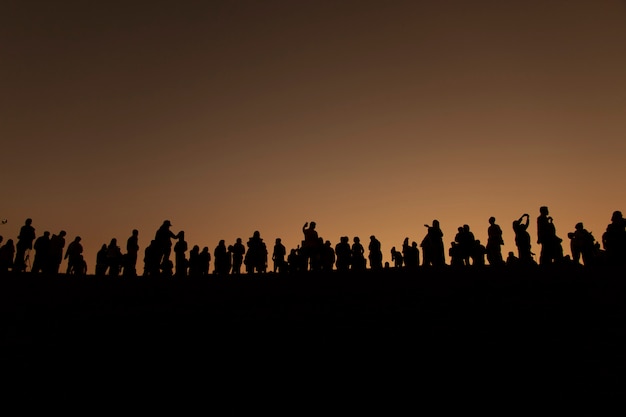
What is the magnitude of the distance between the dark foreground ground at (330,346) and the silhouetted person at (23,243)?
7.03 metres

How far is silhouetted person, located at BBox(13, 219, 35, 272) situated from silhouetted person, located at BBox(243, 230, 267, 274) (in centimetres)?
817

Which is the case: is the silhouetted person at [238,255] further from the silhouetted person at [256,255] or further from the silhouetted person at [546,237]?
the silhouetted person at [546,237]

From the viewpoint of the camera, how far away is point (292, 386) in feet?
19.1

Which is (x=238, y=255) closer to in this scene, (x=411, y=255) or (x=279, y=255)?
(x=279, y=255)

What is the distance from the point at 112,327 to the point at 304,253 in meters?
9.90

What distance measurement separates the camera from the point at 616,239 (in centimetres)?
1449

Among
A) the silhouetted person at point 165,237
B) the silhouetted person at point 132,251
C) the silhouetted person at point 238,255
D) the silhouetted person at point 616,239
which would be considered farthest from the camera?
the silhouetted person at point 238,255

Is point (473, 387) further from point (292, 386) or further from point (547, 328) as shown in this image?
point (547, 328)

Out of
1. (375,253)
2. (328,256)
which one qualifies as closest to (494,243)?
(375,253)

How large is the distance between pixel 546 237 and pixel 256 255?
10937 millimetres

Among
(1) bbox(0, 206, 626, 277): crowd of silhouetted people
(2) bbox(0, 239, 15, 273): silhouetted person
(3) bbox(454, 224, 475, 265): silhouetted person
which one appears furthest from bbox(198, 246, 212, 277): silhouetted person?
(3) bbox(454, 224, 475, 265): silhouetted person

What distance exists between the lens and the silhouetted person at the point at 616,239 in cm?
1436

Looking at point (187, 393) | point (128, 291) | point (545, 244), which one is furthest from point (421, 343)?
point (545, 244)

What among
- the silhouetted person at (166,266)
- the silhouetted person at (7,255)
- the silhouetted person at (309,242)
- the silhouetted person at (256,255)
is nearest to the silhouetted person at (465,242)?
the silhouetted person at (309,242)
